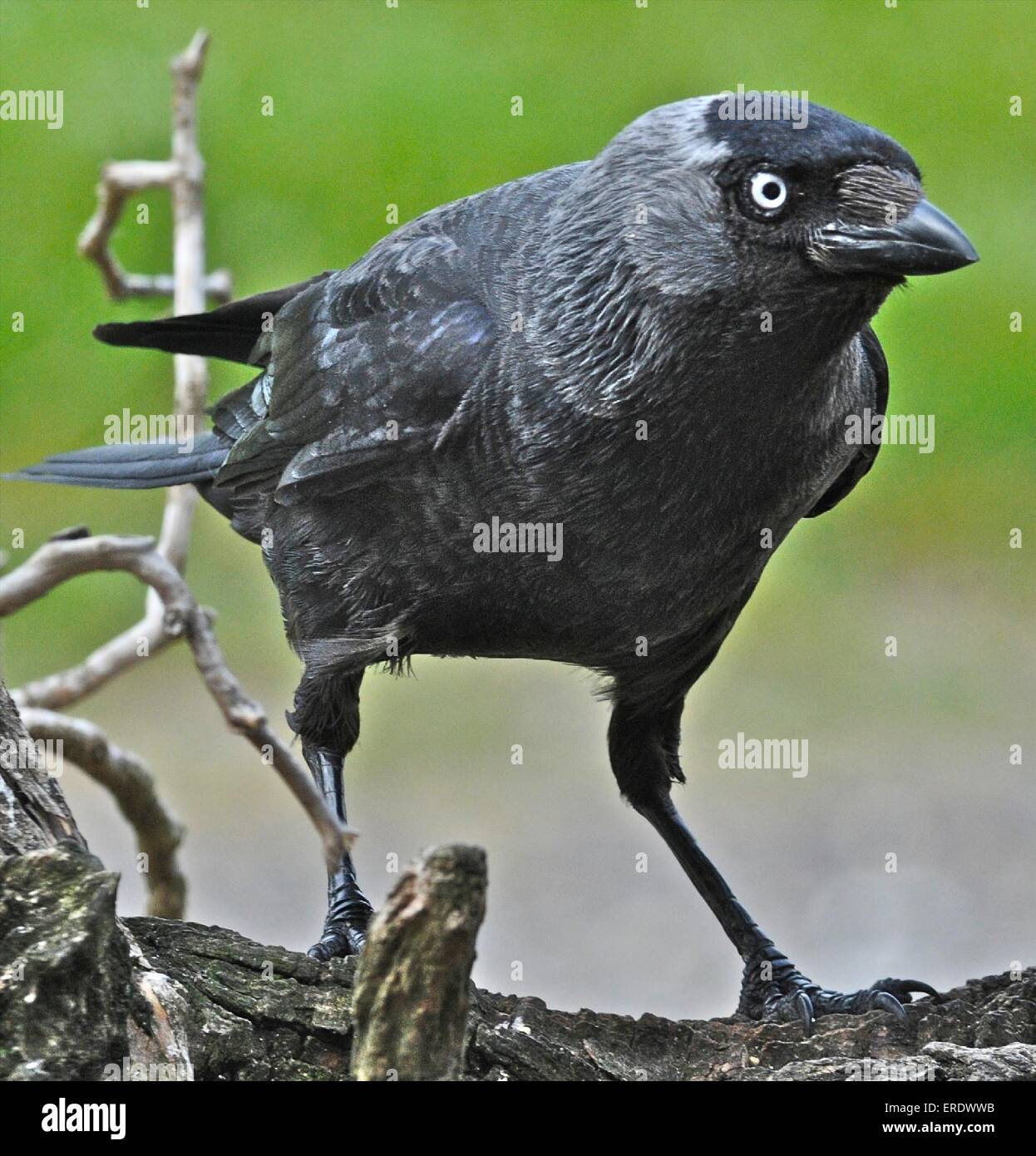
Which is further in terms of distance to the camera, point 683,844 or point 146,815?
point 146,815

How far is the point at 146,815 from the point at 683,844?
1387mm

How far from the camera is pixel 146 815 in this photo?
4.15m

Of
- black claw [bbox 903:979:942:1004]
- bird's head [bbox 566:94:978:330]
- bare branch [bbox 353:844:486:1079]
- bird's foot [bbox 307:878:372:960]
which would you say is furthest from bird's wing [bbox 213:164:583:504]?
black claw [bbox 903:979:942:1004]

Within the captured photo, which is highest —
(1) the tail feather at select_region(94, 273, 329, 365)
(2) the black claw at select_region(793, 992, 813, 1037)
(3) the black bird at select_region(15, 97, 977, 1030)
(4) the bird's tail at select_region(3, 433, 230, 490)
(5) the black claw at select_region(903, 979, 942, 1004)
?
(1) the tail feather at select_region(94, 273, 329, 365)

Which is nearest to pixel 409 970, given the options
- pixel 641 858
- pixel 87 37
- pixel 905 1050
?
pixel 905 1050

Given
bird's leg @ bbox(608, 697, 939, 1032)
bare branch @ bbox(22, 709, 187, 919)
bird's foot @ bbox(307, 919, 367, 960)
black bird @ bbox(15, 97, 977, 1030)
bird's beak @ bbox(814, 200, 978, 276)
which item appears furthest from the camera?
bare branch @ bbox(22, 709, 187, 919)

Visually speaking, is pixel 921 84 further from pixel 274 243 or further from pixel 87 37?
pixel 87 37

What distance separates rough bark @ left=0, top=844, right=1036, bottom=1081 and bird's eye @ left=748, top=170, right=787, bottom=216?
1327 millimetres

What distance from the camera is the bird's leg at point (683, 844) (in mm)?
3346

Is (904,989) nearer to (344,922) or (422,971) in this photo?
(344,922)

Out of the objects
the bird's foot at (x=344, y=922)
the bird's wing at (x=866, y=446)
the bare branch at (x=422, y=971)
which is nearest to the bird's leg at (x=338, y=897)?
the bird's foot at (x=344, y=922)

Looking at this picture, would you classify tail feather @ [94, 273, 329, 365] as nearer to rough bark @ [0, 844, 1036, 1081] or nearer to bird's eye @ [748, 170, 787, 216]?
bird's eye @ [748, 170, 787, 216]

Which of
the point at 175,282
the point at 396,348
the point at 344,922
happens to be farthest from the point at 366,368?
the point at 175,282

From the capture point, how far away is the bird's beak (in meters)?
2.49
